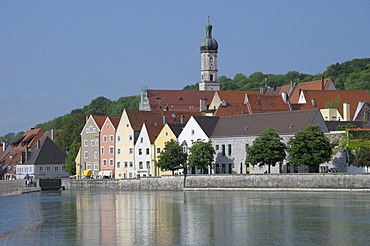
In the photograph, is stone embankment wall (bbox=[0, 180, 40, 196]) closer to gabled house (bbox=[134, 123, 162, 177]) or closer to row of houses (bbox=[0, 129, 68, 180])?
row of houses (bbox=[0, 129, 68, 180])

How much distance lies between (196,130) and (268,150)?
617 inches

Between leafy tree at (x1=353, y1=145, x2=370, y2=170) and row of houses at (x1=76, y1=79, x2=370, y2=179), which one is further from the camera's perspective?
row of houses at (x1=76, y1=79, x2=370, y2=179)

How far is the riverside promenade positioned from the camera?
70.2 m

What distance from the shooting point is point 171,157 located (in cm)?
9244

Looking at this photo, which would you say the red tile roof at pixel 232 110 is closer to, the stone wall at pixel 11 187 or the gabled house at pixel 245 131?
the gabled house at pixel 245 131

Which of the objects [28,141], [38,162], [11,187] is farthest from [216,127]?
[28,141]

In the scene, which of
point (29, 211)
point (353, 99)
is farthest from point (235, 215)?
point (353, 99)

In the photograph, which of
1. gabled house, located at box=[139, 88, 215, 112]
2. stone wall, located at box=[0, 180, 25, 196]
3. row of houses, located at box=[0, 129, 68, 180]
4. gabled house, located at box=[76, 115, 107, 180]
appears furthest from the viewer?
gabled house, located at box=[139, 88, 215, 112]

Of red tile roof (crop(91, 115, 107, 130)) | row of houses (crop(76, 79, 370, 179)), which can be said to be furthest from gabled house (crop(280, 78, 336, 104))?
red tile roof (crop(91, 115, 107, 130))

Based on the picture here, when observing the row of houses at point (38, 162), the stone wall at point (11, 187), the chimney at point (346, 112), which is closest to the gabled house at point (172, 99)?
the row of houses at point (38, 162)

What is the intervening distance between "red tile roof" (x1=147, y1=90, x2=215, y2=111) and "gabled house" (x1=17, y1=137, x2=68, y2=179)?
2392 centimetres

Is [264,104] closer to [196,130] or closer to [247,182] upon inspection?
[196,130]

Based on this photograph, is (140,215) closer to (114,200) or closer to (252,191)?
(114,200)

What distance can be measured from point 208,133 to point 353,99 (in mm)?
28195
